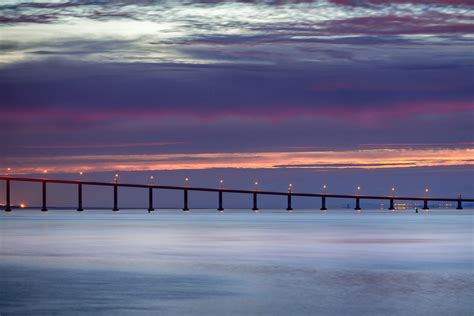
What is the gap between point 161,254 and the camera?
35.0 metres

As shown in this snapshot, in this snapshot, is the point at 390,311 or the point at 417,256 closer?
the point at 390,311

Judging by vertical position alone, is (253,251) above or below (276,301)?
below

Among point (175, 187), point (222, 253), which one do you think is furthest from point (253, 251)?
point (175, 187)

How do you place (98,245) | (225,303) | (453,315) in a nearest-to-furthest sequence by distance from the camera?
(453,315) → (225,303) → (98,245)

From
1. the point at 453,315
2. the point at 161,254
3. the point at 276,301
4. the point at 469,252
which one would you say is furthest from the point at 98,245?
the point at 453,315

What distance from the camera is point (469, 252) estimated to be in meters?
36.6

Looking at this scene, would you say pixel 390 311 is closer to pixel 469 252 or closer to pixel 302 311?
pixel 302 311

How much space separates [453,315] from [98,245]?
85.1 feet

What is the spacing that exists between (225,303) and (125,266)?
1028 centimetres

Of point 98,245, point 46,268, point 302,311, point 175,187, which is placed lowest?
point 175,187

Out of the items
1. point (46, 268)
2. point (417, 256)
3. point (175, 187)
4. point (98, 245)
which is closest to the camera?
point (46, 268)

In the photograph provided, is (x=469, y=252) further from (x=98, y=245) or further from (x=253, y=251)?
(x=98, y=245)

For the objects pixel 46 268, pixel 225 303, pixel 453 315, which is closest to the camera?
pixel 453 315

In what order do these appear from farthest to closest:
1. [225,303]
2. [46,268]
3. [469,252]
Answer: [469,252], [46,268], [225,303]
